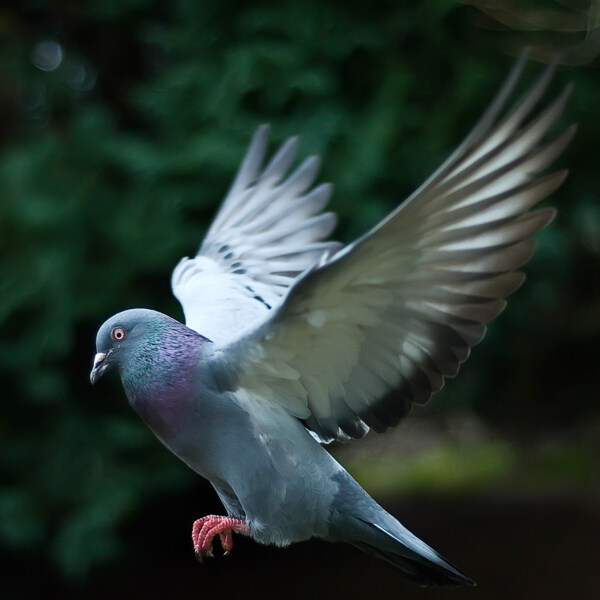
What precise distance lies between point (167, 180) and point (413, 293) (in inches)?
100

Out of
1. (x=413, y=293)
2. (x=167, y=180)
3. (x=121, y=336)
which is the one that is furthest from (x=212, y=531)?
(x=167, y=180)

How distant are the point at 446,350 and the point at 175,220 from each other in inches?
97.0

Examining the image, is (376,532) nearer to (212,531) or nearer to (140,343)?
(212,531)

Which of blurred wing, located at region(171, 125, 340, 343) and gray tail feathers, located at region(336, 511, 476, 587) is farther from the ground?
blurred wing, located at region(171, 125, 340, 343)

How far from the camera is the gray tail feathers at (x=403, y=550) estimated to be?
2492 mm

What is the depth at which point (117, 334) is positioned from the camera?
256 centimetres

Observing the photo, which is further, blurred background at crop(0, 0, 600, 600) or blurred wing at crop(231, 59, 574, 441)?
blurred background at crop(0, 0, 600, 600)

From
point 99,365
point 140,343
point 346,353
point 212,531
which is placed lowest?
point 212,531

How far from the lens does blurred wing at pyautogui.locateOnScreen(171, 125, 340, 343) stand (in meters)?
3.30

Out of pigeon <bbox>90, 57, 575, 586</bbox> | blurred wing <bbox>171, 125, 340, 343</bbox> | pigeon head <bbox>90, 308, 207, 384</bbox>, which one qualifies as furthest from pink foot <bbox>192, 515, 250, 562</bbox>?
blurred wing <bbox>171, 125, 340, 343</bbox>

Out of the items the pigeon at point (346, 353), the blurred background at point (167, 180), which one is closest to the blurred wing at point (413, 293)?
the pigeon at point (346, 353)

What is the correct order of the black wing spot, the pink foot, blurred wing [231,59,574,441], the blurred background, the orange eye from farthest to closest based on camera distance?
the blurred background, the black wing spot, the orange eye, the pink foot, blurred wing [231,59,574,441]

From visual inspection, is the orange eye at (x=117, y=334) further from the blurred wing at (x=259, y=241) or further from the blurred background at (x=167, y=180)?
the blurred background at (x=167, y=180)

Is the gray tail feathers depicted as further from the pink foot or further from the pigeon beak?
the pigeon beak
